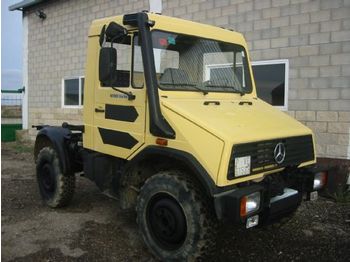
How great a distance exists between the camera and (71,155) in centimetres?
564

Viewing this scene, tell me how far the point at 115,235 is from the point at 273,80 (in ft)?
14.1

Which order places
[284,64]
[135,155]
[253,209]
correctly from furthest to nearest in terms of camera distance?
[284,64] → [135,155] → [253,209]

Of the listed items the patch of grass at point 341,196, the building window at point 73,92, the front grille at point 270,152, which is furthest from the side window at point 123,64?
the building window at point 73,92

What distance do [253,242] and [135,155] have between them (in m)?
1.66

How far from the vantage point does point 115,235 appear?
15.9 feet

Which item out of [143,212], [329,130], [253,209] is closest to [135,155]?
[143,212]

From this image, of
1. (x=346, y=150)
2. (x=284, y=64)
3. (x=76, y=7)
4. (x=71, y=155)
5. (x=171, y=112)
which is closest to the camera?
(x=171, y=112)

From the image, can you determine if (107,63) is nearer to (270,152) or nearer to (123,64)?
(123,64)

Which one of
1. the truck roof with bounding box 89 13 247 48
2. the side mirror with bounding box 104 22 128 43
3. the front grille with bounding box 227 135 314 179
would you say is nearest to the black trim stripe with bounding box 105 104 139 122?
the side mirror with bounding box 104 22 128 43

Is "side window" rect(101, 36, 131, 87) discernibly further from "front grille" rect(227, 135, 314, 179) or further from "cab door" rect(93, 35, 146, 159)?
"front grille" rect(227, 135, 314, 179)

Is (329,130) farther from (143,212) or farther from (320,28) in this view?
(143,212)

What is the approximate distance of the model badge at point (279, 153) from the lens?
398 cm

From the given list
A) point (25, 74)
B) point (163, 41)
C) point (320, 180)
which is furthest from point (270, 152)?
point (25, 74)

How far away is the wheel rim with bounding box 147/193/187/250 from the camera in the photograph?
12.6 ft
